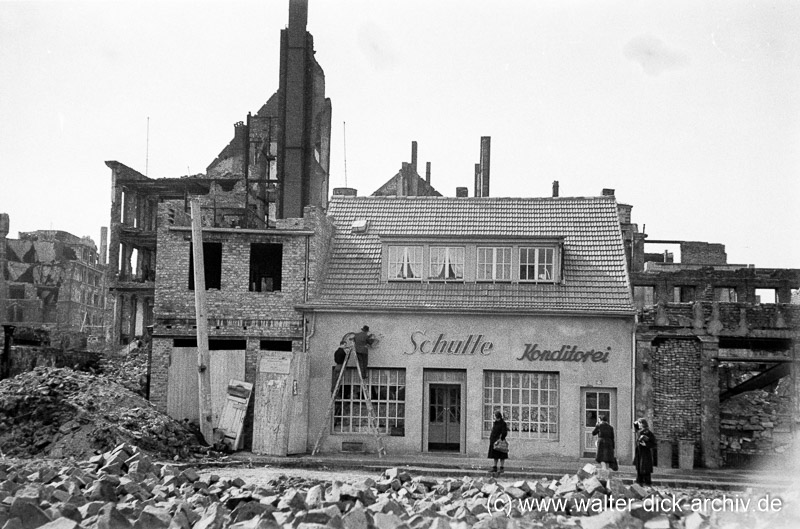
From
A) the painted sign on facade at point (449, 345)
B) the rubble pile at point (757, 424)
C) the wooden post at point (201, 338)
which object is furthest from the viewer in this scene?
the rubble pile at point (757, 424)

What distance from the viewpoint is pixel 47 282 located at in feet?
227

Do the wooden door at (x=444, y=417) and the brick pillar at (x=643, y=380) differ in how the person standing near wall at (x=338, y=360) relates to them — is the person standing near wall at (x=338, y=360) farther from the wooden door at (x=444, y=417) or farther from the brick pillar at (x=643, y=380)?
the brick pillar at (x=643, y=380)

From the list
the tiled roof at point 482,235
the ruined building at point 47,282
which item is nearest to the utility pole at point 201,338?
the tiled roof at point 482,235

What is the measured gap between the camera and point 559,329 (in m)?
25.5

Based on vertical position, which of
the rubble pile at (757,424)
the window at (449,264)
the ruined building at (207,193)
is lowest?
the rubble pile at (757,424)

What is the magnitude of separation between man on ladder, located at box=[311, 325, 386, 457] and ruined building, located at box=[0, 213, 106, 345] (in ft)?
145

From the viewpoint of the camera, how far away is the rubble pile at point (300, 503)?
12.1m

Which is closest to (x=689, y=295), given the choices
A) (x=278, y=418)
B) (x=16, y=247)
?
(x=278, y=418)

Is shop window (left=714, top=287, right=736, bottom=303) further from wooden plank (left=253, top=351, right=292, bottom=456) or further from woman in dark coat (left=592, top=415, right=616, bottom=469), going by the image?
wooden plank (left=253, top=351, right=292, bottom=456)

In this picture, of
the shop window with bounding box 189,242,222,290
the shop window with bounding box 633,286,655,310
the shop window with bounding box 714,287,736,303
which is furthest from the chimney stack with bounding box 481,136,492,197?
the shop window with bounding box 189,242,222,290

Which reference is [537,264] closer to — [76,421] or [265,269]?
[265,269]

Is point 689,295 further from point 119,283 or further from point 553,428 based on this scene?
point 119,283

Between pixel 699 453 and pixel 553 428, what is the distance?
4229 millimetres

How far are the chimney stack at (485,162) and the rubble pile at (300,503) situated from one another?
3328 cm
